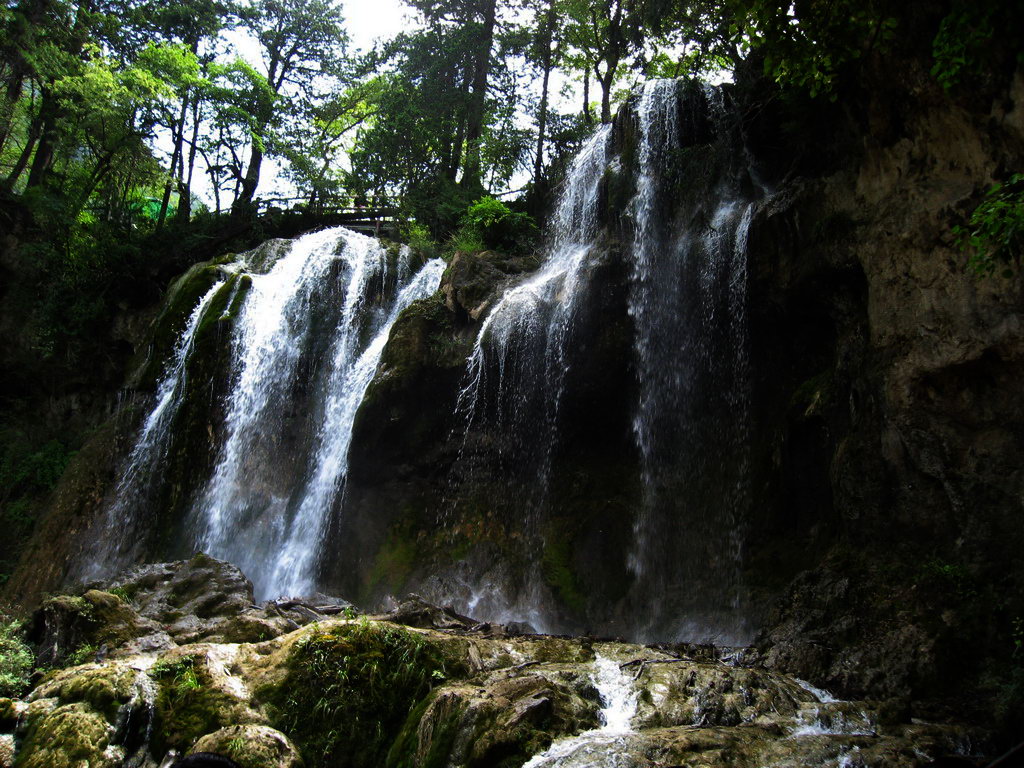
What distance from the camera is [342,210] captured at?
76.9ft

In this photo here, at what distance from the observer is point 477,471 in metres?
12.9

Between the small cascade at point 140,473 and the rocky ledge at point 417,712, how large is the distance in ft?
25.1

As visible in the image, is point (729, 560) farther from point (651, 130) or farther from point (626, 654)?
point (651, 130)

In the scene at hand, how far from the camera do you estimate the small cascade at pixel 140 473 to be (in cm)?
1361

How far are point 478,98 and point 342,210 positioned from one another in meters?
6.10

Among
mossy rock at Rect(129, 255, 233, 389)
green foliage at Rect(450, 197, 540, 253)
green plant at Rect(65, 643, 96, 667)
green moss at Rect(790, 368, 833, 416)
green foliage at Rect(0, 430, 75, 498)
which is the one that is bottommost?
green plant at Rect(65, 643, 96, 667)

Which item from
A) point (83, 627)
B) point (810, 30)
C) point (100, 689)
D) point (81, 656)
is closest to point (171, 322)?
point (83, 627)

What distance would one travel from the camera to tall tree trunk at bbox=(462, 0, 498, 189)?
69.3 feet

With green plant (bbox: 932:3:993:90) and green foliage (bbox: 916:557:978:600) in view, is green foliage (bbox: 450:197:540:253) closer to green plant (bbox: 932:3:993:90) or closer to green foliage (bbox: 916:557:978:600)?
green plant (bbox: 932:3:993:90)

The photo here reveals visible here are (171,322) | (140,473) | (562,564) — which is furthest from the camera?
(171,322)

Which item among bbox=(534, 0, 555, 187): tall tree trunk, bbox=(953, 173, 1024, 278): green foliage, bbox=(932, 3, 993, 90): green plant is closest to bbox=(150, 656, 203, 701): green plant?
bbox=(953, 173, 1024, 278): green foliage

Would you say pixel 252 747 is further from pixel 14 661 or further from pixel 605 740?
pixel 14 661

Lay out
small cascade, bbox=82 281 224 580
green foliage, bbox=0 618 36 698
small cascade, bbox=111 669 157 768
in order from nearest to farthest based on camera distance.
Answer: small cascade, bbox=111 669 157 768, green foliage, bbox=0 618 36 698, small cascade, bbox=82 281 224 580

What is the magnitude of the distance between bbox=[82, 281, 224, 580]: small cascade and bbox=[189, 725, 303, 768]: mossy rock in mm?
10378
